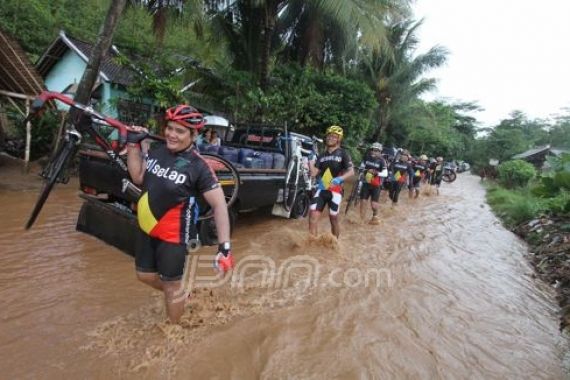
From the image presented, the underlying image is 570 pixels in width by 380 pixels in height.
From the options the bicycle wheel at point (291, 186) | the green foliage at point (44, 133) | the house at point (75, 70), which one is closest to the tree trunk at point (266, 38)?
the house at point (75, 70)

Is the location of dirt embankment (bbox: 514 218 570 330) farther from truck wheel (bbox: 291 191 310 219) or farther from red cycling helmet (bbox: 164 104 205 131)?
red cycling helmet (bbox: 164 104 205 131)

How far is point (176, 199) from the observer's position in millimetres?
A: 2729

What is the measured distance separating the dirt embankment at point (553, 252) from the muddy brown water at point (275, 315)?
0.72ft

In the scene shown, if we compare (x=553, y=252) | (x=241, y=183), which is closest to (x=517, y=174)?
(x=553, y=252)

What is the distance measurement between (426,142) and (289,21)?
3111 centimetres

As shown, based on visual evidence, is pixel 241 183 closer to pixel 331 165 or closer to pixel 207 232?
pixel 207 232

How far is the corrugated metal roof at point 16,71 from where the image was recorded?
9.38 metres

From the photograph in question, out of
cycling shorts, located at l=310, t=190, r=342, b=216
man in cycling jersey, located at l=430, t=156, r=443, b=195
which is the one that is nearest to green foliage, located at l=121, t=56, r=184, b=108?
cycling shorts, located at l=310, t=190, r=342, b=216

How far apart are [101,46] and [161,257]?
7329 mm

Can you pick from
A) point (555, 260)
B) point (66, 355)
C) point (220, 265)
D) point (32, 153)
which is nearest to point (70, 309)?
point (66, 355)

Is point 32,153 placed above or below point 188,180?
below

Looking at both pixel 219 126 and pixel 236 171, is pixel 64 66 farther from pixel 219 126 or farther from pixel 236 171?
pixel 236 171

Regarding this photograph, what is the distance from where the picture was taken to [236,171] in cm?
532

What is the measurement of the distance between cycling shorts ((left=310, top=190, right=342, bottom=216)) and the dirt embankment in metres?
3.20
